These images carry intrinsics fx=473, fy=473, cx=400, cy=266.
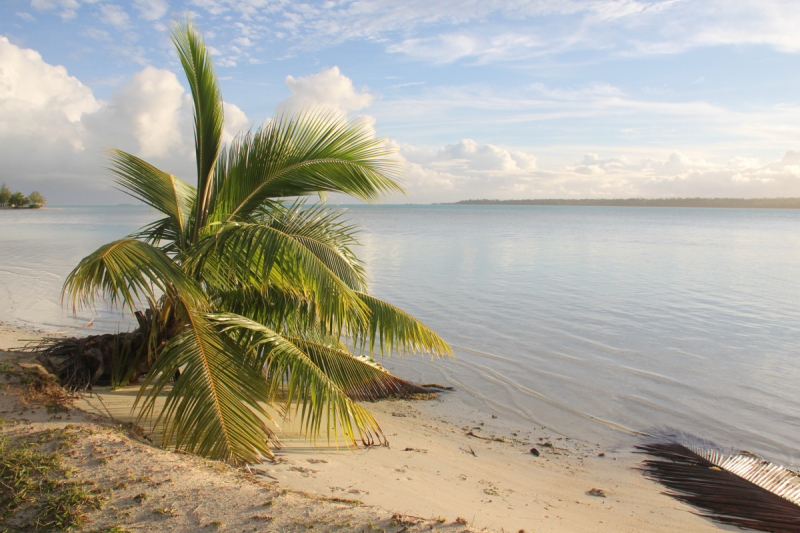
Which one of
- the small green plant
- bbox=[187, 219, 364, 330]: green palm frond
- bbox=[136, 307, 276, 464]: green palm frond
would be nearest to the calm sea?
bbox=[187, 219, 364, 330]: green palm frond

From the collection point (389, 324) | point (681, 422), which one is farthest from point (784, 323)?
point (389, 324)

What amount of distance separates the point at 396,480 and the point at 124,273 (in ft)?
9.88

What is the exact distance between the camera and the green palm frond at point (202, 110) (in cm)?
548

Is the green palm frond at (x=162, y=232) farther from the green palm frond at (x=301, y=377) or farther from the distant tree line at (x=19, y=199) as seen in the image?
the distant tree line at (x=19, y=199)

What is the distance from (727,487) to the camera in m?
4.82

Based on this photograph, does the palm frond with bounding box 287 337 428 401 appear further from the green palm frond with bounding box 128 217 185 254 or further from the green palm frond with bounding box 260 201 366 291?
the green palm frond with bounding box 128 217 185 254

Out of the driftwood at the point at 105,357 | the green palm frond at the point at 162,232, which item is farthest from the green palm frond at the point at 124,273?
the green palm frond at the point at 162,232

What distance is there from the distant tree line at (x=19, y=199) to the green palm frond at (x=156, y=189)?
12732cm

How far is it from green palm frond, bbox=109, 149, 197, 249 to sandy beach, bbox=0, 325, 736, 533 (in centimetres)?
212

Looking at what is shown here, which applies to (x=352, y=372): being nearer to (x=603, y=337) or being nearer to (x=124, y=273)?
(x=124, y=273)

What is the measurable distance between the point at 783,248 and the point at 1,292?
44.0 m

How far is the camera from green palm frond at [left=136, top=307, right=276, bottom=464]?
12.2ft

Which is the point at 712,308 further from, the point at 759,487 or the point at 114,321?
the point at 114,321

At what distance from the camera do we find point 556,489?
491 cm
